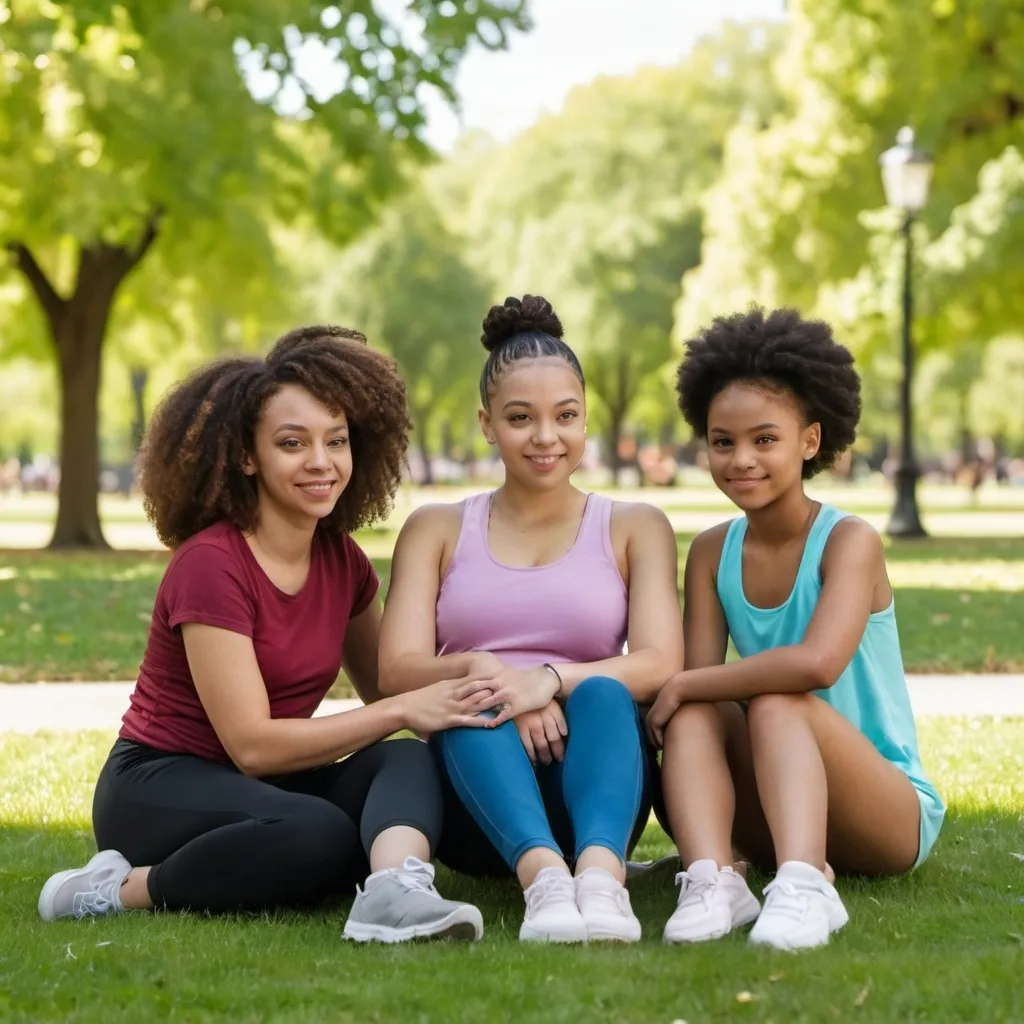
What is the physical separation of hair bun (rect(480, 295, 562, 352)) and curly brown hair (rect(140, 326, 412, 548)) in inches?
11.8

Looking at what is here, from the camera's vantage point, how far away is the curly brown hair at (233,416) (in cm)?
456

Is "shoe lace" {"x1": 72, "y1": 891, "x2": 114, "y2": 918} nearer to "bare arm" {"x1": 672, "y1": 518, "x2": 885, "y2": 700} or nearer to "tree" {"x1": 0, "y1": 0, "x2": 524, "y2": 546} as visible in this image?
"bare arm" {"x1": 672, "y1": 518, "x2": 885, "y2": 700}

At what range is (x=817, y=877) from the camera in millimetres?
3994

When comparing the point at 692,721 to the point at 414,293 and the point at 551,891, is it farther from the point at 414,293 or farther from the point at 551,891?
the point at 414,293

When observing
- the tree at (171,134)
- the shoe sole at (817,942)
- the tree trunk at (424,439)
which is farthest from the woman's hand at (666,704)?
the tree trunk at (424,439)

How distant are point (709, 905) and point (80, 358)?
18745 mm

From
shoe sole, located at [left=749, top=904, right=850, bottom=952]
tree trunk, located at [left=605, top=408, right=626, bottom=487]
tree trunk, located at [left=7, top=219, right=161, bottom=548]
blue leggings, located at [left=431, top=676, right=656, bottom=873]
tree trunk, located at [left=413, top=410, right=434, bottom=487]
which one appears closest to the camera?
shoe sole, located at [left=749, top=904, right=850, bottom=952]

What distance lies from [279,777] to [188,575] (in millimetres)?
647

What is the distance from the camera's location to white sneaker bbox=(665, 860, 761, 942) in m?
3.93

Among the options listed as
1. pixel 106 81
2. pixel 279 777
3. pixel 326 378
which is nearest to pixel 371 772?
pixel 279 777

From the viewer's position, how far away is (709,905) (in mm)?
3973

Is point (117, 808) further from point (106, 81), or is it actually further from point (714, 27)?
point (714, 27)

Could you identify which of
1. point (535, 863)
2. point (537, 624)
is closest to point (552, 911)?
point (535, 863)

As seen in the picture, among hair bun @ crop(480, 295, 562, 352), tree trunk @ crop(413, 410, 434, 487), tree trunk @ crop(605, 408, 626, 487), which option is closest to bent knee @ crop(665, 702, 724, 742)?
hair bun @ crop(480, 295, 562, 352)
